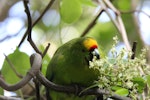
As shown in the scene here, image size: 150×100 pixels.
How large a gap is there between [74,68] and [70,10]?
0.68 ft

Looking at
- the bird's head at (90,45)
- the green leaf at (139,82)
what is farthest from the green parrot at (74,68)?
the green leaf at (139,82)

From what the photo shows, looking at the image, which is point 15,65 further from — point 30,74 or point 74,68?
point 30,74

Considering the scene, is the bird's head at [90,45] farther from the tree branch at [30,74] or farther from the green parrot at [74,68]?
the tree branch at [30,74]

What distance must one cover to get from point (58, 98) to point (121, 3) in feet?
3.56

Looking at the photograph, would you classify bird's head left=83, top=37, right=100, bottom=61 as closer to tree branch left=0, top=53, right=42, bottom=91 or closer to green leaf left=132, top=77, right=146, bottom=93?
green leaf left=132, top=77, right=146, bottom=93

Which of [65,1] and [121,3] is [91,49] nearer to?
[65,1]

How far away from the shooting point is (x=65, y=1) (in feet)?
4.31

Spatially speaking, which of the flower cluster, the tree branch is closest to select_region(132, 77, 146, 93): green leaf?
the flower cluster

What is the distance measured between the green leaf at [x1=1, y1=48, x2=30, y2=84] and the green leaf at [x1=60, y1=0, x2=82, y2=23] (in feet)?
0.75

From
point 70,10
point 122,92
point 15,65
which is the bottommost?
point 122,92

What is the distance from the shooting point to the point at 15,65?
124cm

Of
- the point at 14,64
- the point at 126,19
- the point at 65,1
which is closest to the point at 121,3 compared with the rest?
the point at 126,19

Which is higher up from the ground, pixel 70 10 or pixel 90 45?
pixel 70 10

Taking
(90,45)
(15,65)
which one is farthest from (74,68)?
(15,65)
